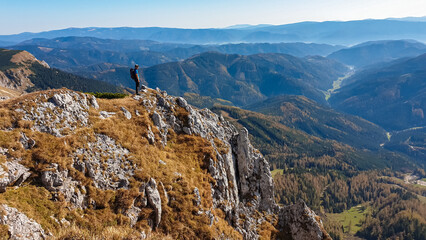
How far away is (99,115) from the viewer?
30.2m

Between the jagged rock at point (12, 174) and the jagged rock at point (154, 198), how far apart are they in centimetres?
1074

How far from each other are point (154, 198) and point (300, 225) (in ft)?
94.0

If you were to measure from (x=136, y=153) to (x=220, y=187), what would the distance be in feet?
45.9

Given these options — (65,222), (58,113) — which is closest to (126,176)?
(65,222)

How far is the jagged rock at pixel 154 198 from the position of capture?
895 inches

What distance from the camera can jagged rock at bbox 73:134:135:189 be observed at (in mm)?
22328

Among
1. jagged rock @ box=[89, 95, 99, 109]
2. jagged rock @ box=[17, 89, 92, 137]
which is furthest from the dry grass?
jagged rock @ box=[17, 89, 92, 137]

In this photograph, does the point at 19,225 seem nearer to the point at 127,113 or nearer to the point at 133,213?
the point at 133,213

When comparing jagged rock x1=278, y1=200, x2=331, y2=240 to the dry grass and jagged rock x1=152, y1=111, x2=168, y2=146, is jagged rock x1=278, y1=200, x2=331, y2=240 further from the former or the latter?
→ jagged rock x1=152, y1=111, x2=168, y2=146

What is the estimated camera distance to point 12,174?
17391 mm

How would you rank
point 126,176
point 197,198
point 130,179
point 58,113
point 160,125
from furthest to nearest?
1. point 160,125
2. point 197,198
3. point 58,113
4. point 126,176
5. point 130,179

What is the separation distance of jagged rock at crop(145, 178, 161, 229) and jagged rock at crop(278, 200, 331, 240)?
25.2 meters

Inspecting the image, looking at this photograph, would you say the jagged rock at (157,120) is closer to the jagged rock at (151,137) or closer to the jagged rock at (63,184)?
the jagged rock at (151,137)

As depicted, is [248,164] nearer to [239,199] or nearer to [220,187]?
[239,199]
